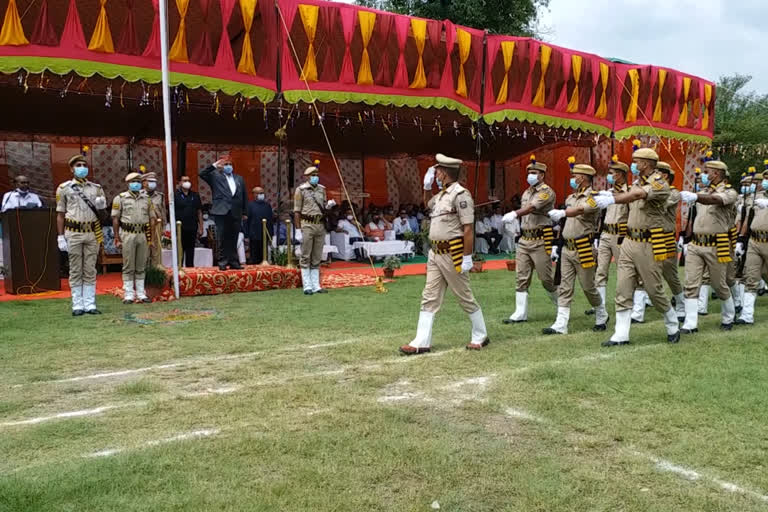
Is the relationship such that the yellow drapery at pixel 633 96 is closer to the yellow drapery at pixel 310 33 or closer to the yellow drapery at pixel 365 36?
the yellow drapery at pixel 365 36

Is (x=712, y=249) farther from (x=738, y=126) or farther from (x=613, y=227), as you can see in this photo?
(x=738, y=126)

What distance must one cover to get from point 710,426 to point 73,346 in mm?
5726

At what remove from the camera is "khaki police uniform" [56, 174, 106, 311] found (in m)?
8.70

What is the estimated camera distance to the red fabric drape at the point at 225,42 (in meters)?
11.3

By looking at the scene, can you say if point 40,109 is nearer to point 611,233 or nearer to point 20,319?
point 20,319

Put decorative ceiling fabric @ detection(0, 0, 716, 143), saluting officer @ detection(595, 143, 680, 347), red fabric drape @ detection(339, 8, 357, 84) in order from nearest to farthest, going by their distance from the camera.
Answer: saluting officer @ detection(595, 143, 680, 347) → decorative ceiling fabric @ detection(0, 0, 716, 143) → red fabric drape @ detection(339, 8, 357, 84)

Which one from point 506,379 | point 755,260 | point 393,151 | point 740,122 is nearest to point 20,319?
point 506,379

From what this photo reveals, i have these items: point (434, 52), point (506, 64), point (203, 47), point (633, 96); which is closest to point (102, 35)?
point (203, 47)

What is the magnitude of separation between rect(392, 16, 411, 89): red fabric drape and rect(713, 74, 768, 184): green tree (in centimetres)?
1243

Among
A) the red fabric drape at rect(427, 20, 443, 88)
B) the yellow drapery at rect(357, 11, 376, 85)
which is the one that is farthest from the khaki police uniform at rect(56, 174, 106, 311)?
the red fabric drape at rect(427, 20, 443, 88)

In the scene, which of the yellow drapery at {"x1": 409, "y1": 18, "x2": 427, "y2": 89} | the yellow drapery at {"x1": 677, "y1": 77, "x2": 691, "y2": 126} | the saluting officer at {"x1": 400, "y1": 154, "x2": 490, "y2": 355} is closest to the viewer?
the saluting officer at {"x1": 400, "y1": 154, "x2": 490, "y2": 355}

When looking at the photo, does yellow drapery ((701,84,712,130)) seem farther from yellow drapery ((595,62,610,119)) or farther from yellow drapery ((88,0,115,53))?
yellow drapery ((88,0,115,53))

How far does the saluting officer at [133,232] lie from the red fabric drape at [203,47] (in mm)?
2516

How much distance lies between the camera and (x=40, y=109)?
14.0 m
